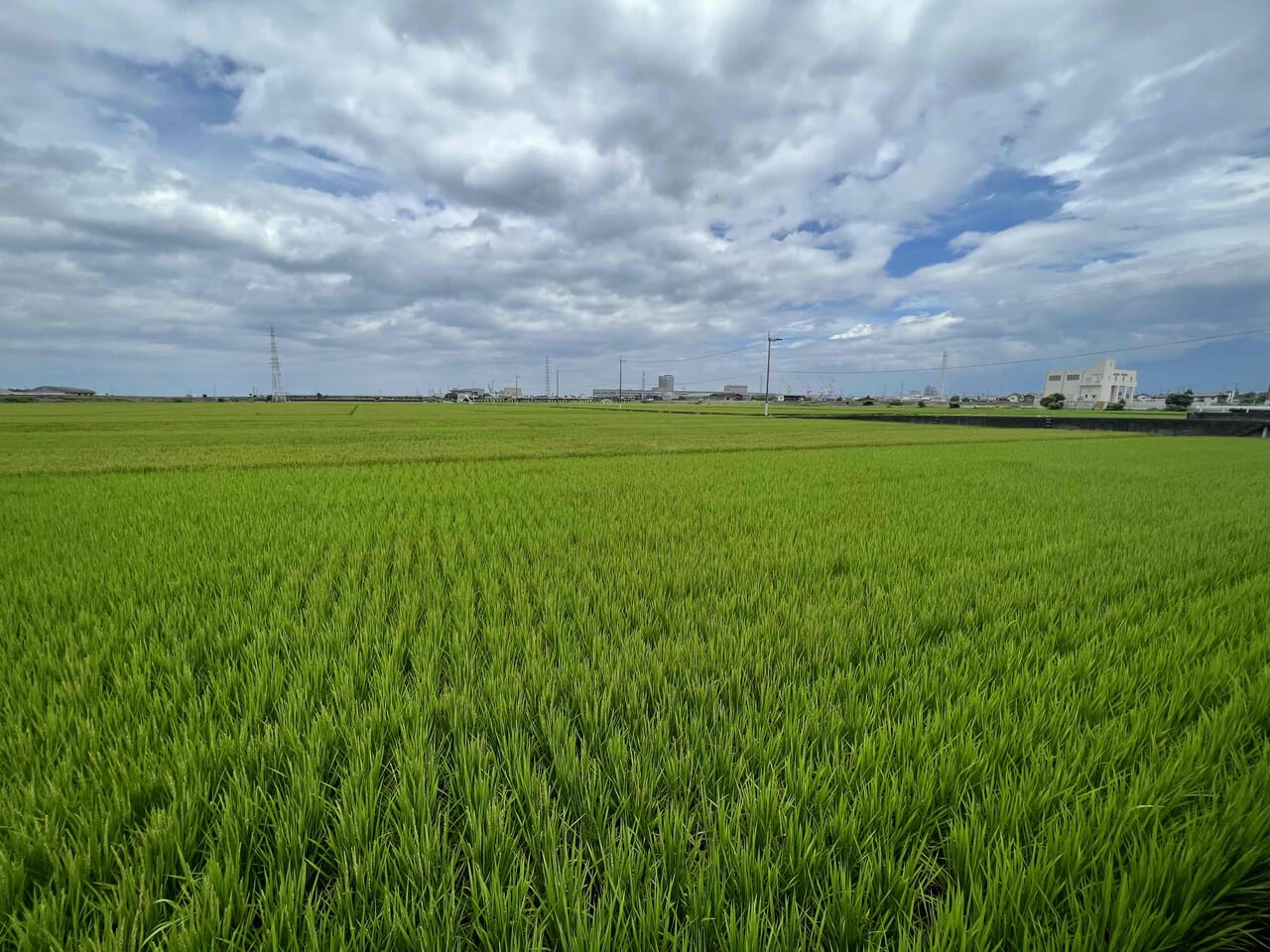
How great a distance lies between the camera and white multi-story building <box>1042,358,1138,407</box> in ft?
350

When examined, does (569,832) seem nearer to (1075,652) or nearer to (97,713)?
(97,713)

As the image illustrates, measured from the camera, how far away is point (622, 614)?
3.60 m

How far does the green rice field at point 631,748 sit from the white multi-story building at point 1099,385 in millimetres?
129316

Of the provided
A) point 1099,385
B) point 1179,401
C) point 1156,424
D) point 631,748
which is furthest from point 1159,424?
point 1099,385

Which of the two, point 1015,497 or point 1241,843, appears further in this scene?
point 1015,497

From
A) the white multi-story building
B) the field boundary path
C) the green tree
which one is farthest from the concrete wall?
the white multi-story building

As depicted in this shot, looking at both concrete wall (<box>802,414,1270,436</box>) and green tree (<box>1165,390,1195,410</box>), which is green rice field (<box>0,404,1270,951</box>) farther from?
green tree (<box>1165,390,1195,410</box>)

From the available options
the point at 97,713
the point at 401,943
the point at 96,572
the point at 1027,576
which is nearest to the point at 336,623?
the point at 97,713

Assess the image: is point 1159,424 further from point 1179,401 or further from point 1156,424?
point 1179,401

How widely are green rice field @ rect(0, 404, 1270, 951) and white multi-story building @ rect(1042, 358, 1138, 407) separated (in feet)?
424

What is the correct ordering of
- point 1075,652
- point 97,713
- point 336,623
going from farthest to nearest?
point 336,623, point 1075,652, point 97,713

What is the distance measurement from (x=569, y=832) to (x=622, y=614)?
190 centimetres

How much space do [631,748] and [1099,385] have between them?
14644cm

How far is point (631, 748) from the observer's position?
7.01ft
